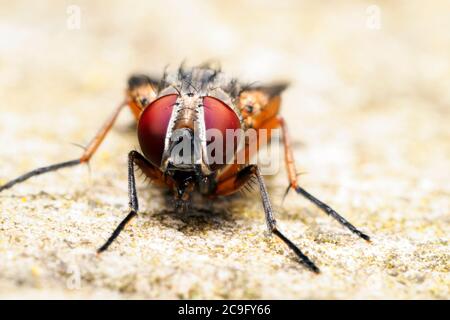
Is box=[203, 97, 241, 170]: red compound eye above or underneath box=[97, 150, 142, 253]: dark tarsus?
above

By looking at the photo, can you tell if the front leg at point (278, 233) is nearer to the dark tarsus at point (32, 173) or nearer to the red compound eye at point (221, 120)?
the red compound eye at point (221, 120)

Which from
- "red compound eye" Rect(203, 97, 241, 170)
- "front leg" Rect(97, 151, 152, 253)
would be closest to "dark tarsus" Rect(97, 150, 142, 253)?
"front leg" Rect(97, 151, 152, 253)

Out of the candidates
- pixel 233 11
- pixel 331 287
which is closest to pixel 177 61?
pixel 233 11

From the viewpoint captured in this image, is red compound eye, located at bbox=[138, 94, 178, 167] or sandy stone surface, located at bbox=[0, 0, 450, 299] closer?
sandy stone surface, located at bbox=[0, 0, 450, 299]

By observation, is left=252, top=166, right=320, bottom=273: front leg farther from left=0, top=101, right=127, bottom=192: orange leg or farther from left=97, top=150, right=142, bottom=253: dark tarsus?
left=0, top=101, right=127, bottom=192: orange leg

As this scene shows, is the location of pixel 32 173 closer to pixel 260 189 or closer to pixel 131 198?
pixel 131 198

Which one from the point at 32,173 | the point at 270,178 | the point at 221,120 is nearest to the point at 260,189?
the point at 221,120

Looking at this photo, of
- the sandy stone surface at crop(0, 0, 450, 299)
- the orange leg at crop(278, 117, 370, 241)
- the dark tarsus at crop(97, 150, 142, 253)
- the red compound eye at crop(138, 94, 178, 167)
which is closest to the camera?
the sandy stone surface at crop(0, 0, 450, 299)
